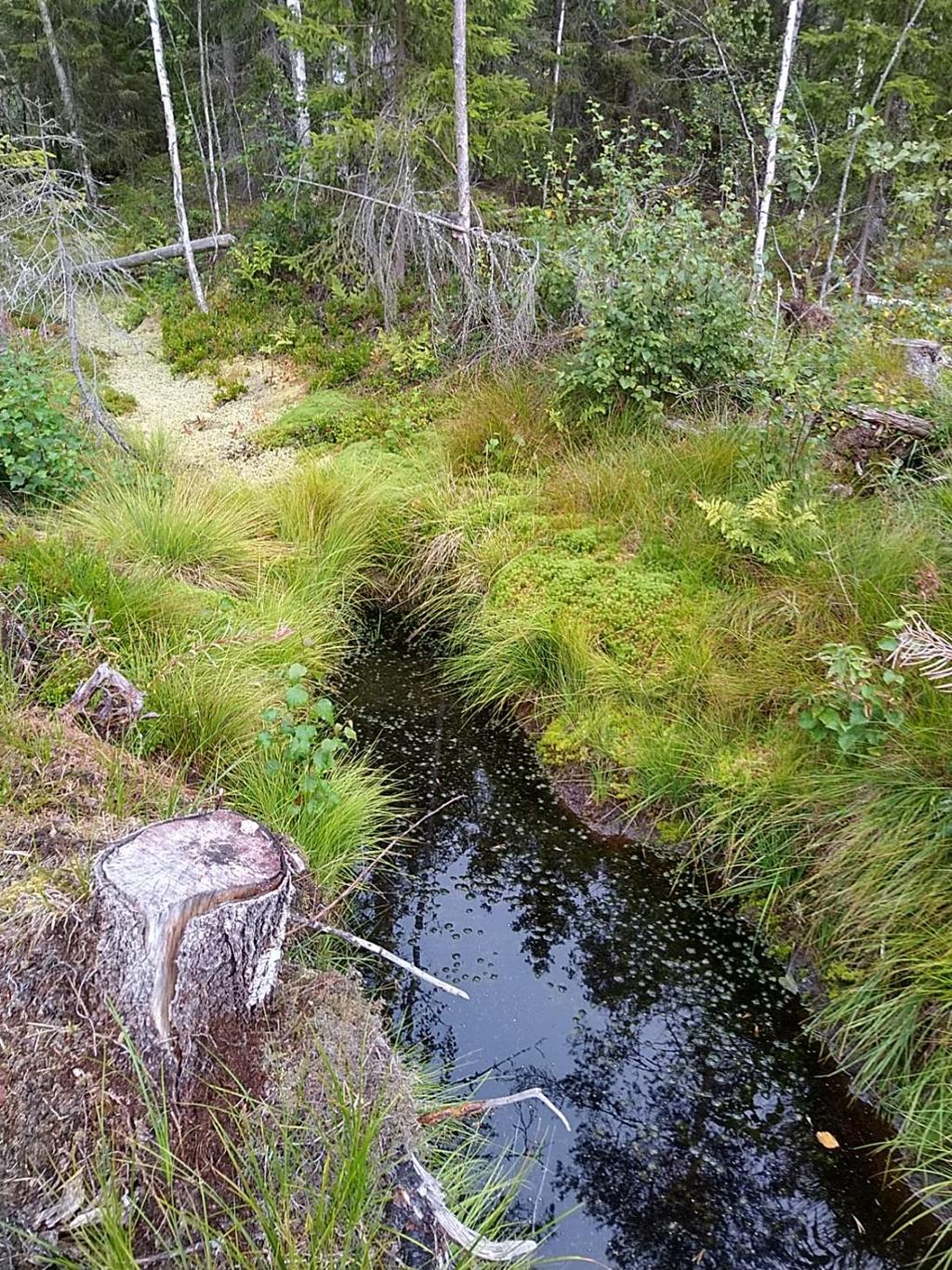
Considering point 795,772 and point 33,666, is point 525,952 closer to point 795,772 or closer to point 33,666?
point 795,772

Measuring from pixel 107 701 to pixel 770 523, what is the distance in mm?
3107

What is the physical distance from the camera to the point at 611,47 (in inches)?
431

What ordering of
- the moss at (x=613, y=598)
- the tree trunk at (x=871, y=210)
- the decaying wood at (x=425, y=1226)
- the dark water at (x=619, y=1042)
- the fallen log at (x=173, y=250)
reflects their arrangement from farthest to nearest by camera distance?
the fallen log at (x=173, y=250) → the tree trunk at (x=871, y=210) → the moss at (x=613, y=598) → the dark water at (x=619, y=1042) → the decaying wood at (x=425, y=1226)

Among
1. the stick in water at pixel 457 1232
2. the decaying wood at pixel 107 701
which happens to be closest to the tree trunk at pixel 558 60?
the decaying wood at pixel 107 701

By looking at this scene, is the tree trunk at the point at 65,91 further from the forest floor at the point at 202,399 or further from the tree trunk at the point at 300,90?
the forest floor at the point at 202,399

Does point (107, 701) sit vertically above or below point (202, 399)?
above

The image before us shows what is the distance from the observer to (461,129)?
6.86 metres

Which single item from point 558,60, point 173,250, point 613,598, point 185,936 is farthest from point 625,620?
point 558,60

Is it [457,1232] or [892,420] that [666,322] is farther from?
[457,1232]

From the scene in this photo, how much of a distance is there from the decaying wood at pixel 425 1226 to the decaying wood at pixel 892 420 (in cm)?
426

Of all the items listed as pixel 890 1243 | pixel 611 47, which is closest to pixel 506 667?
pixel 890 1243

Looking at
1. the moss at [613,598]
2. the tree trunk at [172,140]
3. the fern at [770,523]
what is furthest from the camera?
the tree trunk at [172,140]

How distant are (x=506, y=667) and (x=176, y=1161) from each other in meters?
2.94

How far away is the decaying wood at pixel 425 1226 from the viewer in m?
1.79
